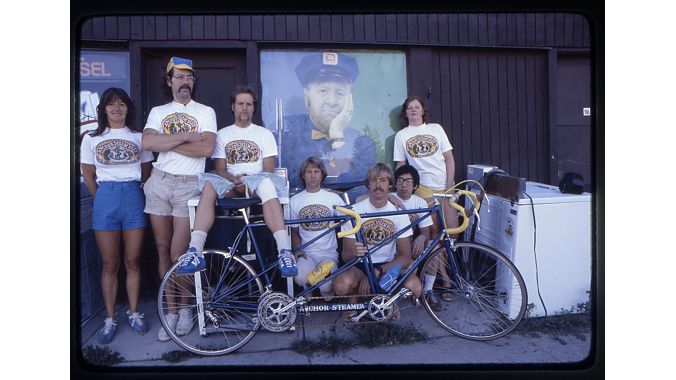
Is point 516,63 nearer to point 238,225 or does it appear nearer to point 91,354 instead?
point 238,225

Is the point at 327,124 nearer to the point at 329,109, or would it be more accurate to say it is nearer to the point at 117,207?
the point at 329,109

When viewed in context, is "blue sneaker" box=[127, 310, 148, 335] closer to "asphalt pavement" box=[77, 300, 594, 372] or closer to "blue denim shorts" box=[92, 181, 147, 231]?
"asphalt pavement" box=[77, 300, 594, 372]

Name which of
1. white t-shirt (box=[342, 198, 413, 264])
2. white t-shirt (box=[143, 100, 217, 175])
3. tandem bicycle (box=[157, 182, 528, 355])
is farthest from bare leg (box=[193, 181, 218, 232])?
white t-shirt (box=[342, 198, 413, 264])

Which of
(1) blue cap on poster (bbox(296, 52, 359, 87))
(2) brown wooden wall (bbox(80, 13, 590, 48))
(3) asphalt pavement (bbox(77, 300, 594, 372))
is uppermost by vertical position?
(2) brown wooden wall (bbox(80, 13, 590, 48))

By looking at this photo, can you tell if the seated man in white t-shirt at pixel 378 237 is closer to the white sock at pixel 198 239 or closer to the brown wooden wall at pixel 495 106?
the white sock at pixel 198 239

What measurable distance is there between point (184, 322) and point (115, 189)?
1137 millimetres

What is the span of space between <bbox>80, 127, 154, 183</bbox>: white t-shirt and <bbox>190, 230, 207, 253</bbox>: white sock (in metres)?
0.78

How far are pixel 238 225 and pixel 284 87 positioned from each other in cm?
160

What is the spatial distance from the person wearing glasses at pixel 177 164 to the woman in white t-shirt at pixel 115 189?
0.13 meters

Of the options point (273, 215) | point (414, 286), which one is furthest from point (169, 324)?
point (414, 286)

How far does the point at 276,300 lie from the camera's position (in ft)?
11.4

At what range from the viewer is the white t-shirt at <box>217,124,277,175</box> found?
3971 mm

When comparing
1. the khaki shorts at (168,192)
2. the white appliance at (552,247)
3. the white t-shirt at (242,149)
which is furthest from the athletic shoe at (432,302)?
the khaki shorts at (168,192)

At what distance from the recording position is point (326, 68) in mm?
4734
